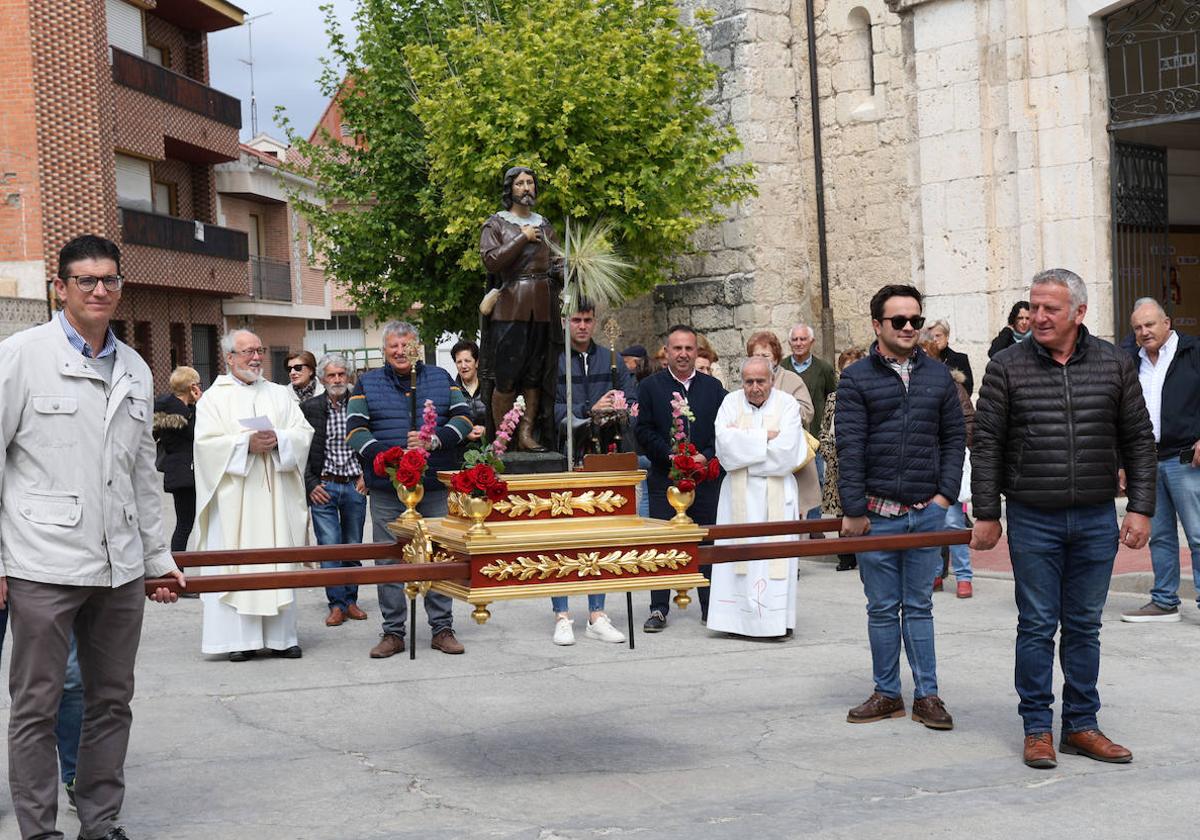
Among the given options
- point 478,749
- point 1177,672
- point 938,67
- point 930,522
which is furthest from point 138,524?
point 938,67

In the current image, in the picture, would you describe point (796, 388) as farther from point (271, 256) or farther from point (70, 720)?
point (271, 256)

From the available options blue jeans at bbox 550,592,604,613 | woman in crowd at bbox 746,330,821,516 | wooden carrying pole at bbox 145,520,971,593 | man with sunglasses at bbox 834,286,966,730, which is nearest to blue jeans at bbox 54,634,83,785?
wooden carrying pole at bbox 145,520,971,593

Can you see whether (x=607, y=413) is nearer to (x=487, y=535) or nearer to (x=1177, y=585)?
(x=487, y=535)

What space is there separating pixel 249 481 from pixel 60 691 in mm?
4548

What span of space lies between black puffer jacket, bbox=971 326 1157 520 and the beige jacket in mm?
3560

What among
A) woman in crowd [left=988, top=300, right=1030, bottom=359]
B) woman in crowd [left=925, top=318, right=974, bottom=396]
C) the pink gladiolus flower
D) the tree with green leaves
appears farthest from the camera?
the tree with green leaves

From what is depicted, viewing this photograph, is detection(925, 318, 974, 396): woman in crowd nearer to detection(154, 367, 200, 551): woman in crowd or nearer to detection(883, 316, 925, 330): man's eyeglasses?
detection(883, 316, 925, 330): man's eyeglasses

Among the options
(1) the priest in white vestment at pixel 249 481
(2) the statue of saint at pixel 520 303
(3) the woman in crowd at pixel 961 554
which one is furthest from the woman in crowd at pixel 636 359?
(2) the statue of saint at pixel 520 303

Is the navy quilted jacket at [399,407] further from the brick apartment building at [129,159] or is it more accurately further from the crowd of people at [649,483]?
the brick apartment building at [129,159]

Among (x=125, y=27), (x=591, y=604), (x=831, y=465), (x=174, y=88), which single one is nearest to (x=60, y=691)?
(x=591, y=604)

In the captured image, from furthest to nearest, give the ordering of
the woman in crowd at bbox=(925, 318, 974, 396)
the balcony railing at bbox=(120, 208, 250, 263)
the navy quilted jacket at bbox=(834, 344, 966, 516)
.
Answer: the balcony railing at bbox=(120, 208, 250, 263), the woman in crowd at bbox=(925, 318, 974, 396), the navy quilted jacket at bbox=(834, 344, 966, 516)

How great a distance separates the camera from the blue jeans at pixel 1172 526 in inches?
376

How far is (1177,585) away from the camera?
977 centimetres

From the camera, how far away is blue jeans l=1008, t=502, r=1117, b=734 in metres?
6.39
